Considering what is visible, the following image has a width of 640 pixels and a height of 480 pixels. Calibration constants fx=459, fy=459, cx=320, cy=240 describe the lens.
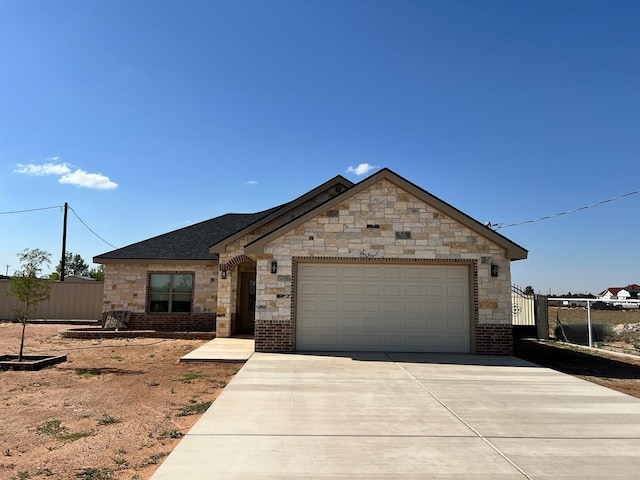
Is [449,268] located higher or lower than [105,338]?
higher

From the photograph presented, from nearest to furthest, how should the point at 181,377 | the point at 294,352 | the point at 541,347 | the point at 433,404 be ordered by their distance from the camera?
the point at 433,404 → the point at 181,377 → the point at 294,352 → the point at 541,347

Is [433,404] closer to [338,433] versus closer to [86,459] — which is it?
[338,433]

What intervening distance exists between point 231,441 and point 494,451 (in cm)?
311

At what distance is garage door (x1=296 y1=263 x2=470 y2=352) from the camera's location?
12969 millimetres

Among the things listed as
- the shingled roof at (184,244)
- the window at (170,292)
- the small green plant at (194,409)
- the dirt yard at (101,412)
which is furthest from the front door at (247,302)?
the small green plant at (194,409)

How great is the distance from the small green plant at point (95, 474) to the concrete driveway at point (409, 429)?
59 centimetres

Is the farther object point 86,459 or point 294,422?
point 294,422

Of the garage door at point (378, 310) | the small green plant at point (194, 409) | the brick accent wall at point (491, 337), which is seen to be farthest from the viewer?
the garage door at point (378, 310)

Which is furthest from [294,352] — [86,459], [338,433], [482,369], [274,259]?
[86,459]

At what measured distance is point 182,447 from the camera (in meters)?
5.34

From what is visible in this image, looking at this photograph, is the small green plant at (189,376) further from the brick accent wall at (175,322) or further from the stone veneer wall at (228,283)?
the brick accent wall at (175,322)

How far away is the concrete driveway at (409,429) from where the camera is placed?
15.8 feet

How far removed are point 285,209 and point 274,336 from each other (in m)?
5.47

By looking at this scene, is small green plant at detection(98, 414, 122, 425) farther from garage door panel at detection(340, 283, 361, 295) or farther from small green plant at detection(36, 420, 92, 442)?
garage door panel at detection(340, 283, 361, 295)
